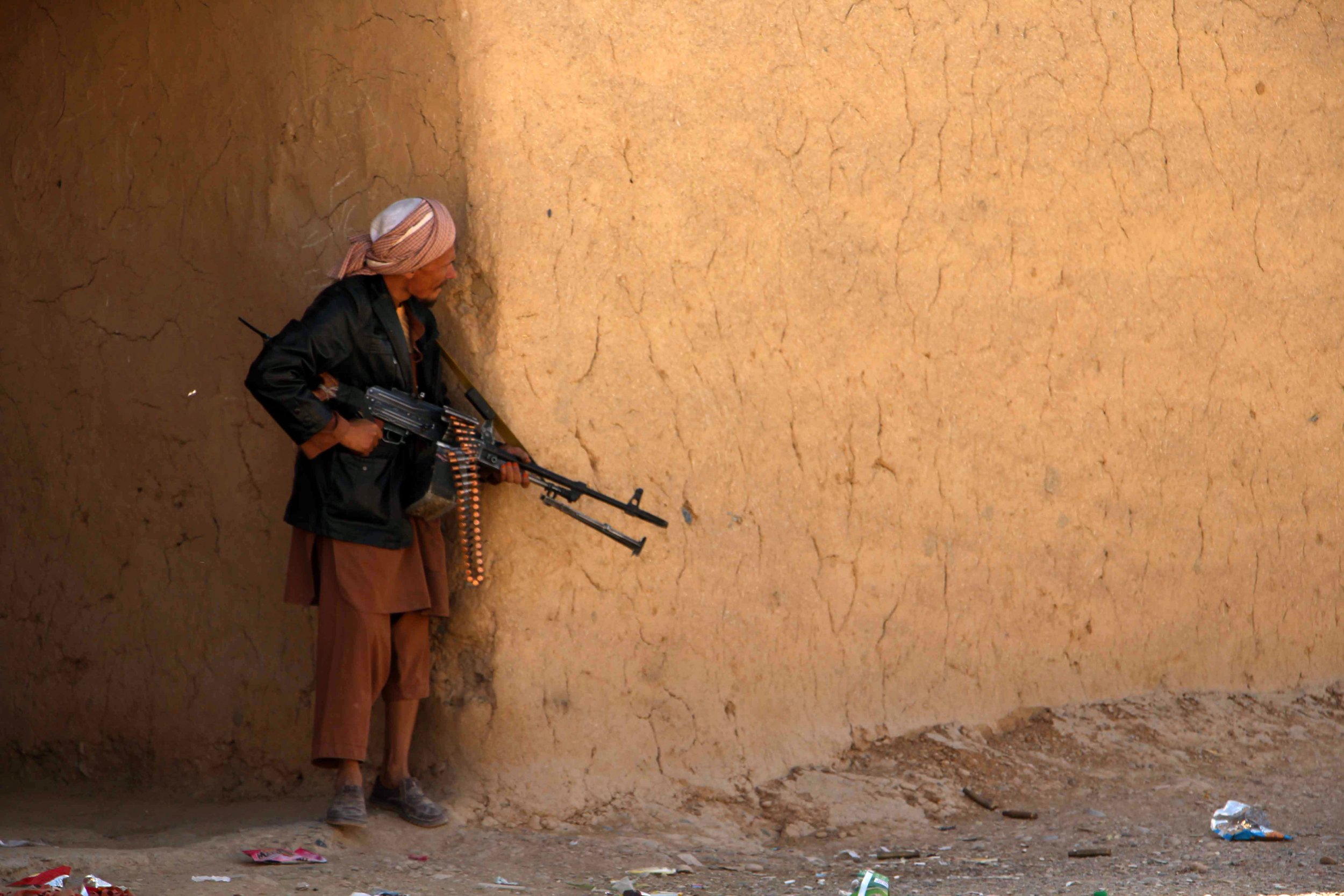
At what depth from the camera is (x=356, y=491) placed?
3.79m

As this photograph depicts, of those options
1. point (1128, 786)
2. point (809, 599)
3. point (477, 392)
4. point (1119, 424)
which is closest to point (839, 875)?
point (809, 599)

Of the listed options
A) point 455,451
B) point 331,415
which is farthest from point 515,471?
point 331,415

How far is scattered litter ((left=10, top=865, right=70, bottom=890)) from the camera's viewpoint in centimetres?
330

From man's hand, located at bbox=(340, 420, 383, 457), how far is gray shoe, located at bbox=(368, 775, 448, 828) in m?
0.86

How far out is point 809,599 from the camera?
14.6 feet

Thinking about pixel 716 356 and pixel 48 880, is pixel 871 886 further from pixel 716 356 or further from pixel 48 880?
pixel 48 880

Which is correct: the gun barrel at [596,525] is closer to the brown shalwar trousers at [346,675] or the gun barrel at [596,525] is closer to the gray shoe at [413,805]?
the brown shalwar trousers at [346,675]

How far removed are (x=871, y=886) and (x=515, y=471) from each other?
1.31 metres

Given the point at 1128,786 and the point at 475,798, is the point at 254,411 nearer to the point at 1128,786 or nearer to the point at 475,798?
the point at 475,798

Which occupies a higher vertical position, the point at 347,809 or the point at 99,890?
the point at 347,809

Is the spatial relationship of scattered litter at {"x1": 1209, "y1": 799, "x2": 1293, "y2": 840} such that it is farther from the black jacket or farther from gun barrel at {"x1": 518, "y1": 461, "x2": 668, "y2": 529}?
the black jacket

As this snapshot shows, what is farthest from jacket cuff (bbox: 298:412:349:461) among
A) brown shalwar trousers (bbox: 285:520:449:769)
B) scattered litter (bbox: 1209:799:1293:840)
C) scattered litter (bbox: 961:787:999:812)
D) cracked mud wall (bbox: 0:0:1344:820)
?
scattered litter (bbox: 1209:799:1293:840)

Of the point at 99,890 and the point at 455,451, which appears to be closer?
the point at 99,890

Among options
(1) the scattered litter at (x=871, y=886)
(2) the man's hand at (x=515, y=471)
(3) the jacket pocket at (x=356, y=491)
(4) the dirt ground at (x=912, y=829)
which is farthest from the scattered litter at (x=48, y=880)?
(1) the scattered litter at (x=871, y=886)
